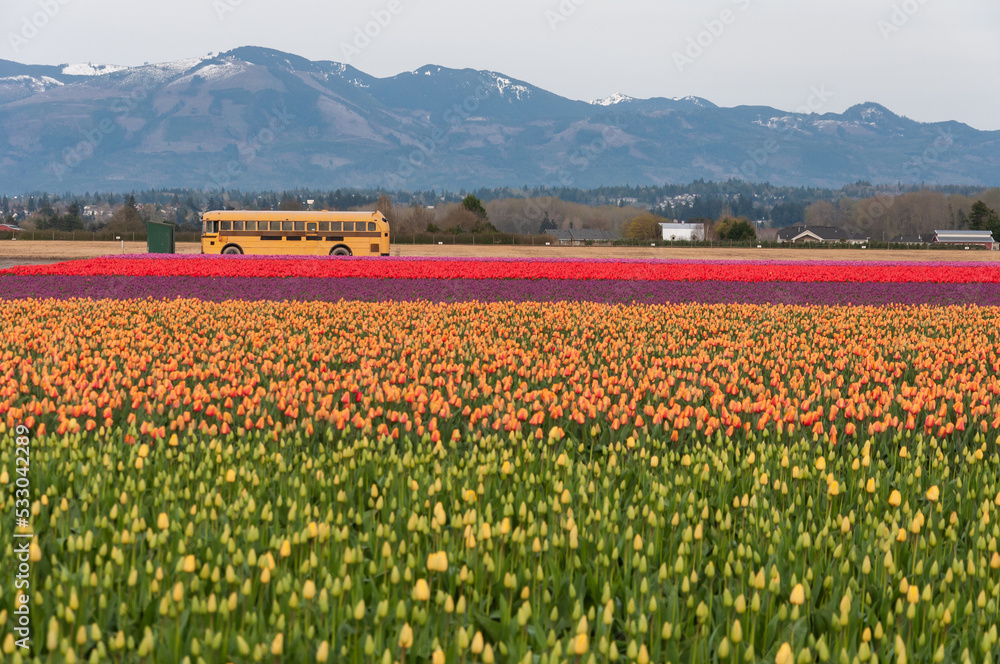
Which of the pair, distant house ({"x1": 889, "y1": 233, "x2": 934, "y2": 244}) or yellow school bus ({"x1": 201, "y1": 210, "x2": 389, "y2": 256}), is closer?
yellow school bus ({"x1": 201, "y1": 210, "x2": 389, "y2": 256})

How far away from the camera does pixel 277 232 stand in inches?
1719

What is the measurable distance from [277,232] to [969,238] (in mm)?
140197

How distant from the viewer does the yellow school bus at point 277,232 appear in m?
43.4

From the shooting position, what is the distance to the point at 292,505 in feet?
15.4

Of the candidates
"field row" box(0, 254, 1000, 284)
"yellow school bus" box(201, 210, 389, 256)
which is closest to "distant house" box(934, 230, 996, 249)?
"field row" box(0, 254, 1000, 284)

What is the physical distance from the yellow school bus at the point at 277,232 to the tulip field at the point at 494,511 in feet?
109

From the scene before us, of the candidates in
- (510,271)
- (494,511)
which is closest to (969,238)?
(510,271)

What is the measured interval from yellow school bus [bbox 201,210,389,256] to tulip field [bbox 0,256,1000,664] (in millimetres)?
33172

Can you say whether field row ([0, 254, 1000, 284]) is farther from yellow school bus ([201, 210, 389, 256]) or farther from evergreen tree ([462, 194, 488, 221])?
evergreen tree ([462, 194, 488, 221])

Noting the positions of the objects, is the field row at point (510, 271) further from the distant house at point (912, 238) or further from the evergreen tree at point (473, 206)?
the distant house at point (912, 238)

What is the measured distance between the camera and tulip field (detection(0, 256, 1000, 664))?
11.4 ft

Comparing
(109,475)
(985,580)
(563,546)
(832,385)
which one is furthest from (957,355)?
(109,475)

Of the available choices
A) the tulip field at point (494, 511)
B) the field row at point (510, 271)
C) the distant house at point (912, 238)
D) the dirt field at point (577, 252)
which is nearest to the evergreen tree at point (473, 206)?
the dirt field at point (577, 252)

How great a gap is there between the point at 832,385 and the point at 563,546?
583 cm
